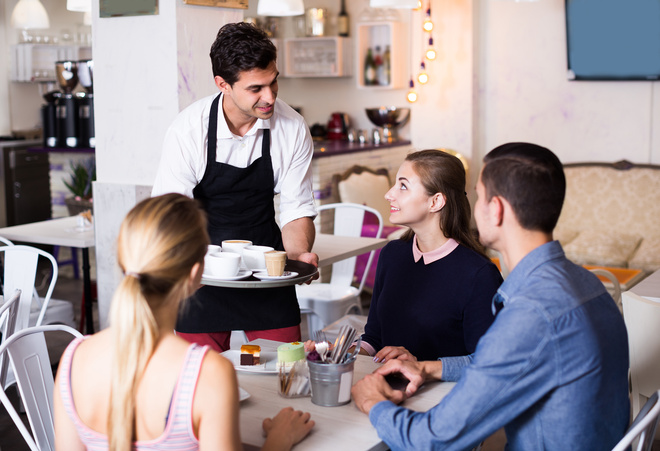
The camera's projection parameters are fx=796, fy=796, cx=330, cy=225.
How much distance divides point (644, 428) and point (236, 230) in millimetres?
1456

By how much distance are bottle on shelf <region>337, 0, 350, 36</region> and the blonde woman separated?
5848 millimetres

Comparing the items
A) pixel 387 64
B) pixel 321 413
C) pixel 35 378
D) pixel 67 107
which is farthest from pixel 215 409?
pixel 387 64

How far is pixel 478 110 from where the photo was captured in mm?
6340

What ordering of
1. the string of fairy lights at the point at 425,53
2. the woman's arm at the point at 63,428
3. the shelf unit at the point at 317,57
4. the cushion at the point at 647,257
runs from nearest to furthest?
the woman's arm at the point at 63,428, the cushion at the point at 647,257, the string of fairy lights at the point at 425,53, the shelf unit at the point at 317,57

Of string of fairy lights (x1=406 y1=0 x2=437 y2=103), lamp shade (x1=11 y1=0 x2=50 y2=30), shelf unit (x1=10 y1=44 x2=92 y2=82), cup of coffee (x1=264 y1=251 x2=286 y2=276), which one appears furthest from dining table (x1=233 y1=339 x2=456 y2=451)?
shelf unit (x1=10 y1=44 x2=92 y2=82)

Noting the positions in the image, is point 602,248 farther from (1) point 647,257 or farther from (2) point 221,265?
(2) point 221,265

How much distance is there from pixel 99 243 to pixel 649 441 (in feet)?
8.90

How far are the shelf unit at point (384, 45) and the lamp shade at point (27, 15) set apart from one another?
9.15ft

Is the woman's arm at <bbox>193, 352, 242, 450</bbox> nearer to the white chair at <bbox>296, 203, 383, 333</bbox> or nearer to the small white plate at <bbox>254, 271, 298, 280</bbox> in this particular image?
the small white plate at <bbox>254, 271, 298, 280</bbox>

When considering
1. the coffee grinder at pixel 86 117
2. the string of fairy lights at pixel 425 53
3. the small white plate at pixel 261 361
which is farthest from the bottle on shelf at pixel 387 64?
the small white plate at pixel 261 361

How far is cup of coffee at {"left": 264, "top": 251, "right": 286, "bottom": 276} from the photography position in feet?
7.16

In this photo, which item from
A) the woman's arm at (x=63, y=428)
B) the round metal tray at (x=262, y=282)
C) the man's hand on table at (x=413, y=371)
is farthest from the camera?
the round metal tray at (x=262, y=282)

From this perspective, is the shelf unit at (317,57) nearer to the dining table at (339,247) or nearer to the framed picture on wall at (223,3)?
the dining table at (339,247)

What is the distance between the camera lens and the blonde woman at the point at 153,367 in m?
1.36
